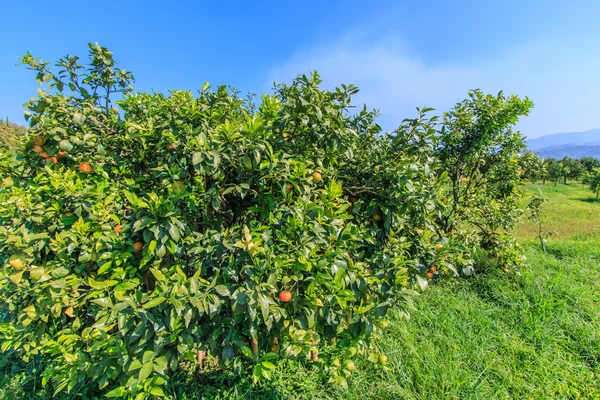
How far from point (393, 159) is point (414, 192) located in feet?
1.16

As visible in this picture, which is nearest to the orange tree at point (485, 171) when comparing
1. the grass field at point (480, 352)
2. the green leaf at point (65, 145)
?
the grass field at point (480, 352)

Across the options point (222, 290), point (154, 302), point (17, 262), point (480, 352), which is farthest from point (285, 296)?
point (480, 352)

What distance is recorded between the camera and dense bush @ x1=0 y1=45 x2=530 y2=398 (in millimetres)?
1466

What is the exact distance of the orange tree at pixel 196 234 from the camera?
1462 millimetres

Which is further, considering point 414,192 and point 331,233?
point 414,192

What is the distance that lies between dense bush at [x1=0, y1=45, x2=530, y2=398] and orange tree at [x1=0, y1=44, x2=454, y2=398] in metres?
0.01

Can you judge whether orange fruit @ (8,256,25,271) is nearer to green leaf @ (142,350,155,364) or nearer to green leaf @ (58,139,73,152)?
green leaf @ (58,139,73,152)

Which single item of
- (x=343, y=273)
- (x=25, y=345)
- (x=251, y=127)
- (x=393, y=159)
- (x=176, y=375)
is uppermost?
(x=251, y=127)

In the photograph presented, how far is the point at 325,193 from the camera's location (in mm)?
1682

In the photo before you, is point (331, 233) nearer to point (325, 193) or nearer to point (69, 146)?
point (325, 193)

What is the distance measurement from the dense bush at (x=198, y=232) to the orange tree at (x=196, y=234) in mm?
11

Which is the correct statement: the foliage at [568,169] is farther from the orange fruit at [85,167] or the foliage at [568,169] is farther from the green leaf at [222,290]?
the orange fruit at [85,167]

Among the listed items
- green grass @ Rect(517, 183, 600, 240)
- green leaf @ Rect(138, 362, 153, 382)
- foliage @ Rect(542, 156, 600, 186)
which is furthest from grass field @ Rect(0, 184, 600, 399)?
foliage @ Rect(542, 156, 600, 186)

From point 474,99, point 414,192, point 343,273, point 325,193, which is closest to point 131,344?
point 343,273
